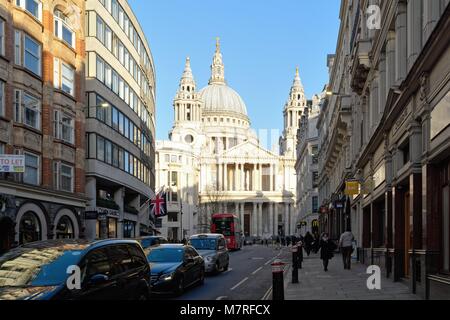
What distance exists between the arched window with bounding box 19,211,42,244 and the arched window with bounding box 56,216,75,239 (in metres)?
2.21

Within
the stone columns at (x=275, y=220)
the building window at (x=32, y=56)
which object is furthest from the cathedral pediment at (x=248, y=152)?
the building window at (x=32, y=56)

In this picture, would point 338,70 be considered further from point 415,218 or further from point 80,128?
point 415,218

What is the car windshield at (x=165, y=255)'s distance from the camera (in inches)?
677

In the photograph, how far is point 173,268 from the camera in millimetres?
16062

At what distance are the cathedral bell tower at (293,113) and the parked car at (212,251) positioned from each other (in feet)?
456

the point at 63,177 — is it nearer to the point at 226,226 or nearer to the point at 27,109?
the point at 27,109

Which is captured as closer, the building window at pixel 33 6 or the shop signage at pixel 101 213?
the building window at pixel 33 6

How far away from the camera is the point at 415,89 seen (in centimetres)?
1484

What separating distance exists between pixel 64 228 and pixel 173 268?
19.5 m

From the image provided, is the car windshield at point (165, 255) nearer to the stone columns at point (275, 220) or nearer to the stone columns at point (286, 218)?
the stone columns at point (286, 218)

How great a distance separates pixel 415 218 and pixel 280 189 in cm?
14326

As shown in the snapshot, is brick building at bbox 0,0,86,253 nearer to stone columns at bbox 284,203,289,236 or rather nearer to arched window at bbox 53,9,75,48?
arched window at bbox 53,9,75,48

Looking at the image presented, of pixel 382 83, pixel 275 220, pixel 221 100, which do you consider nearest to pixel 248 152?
pixel 275 220

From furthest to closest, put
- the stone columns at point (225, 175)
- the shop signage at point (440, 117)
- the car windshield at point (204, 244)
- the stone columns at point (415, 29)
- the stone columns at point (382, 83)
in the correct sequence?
the stone columns at point (225, 175)
the car windshield at point (204, 244)
the stone columns at point (382, 83)
the stone columns at point (415, 29)
the shop signage at point (440, 117)
